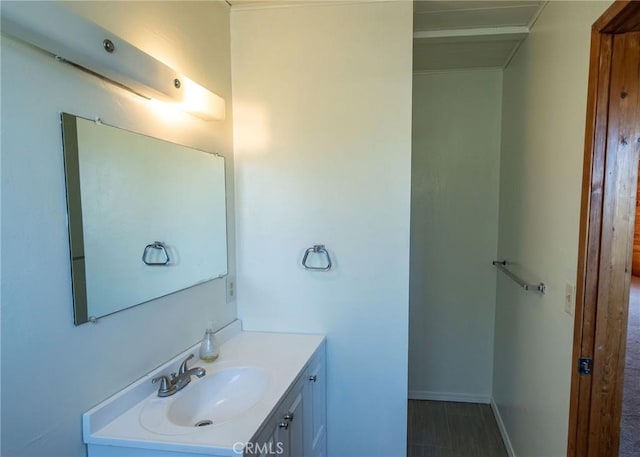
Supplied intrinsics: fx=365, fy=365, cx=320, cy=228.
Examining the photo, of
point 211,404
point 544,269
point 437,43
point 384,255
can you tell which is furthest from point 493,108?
point 211,404

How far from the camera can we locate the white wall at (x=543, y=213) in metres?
1.48

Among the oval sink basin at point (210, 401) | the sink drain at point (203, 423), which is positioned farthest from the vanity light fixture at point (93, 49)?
the sink drain at point (203, 423)

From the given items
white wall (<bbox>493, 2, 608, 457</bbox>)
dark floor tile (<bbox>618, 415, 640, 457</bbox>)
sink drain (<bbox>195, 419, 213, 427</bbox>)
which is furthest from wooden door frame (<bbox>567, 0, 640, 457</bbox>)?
sink drain (<bbox>195, 419, 213, 427</bbox>)

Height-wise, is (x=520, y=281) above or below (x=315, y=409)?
above

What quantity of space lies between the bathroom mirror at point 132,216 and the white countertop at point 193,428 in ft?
1.01

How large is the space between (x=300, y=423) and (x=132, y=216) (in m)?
1.12

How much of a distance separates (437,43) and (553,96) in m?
0.89

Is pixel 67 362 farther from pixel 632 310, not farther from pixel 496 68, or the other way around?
pixel 632 310

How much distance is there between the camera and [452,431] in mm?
2596

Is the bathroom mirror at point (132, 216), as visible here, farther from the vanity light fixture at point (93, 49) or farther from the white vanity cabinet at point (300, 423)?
the white vanity cabinet at point (300, 423)

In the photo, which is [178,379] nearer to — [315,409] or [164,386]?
[164,386]

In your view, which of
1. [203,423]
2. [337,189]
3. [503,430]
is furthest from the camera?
[503,430]

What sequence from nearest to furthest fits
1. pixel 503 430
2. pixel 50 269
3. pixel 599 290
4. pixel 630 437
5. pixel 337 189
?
pixel 50 269, pixel 599 290, pixel 337 189, pixel 630 437, pixel 503 430

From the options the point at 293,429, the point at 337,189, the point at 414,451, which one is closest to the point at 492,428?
the point at 414,451
